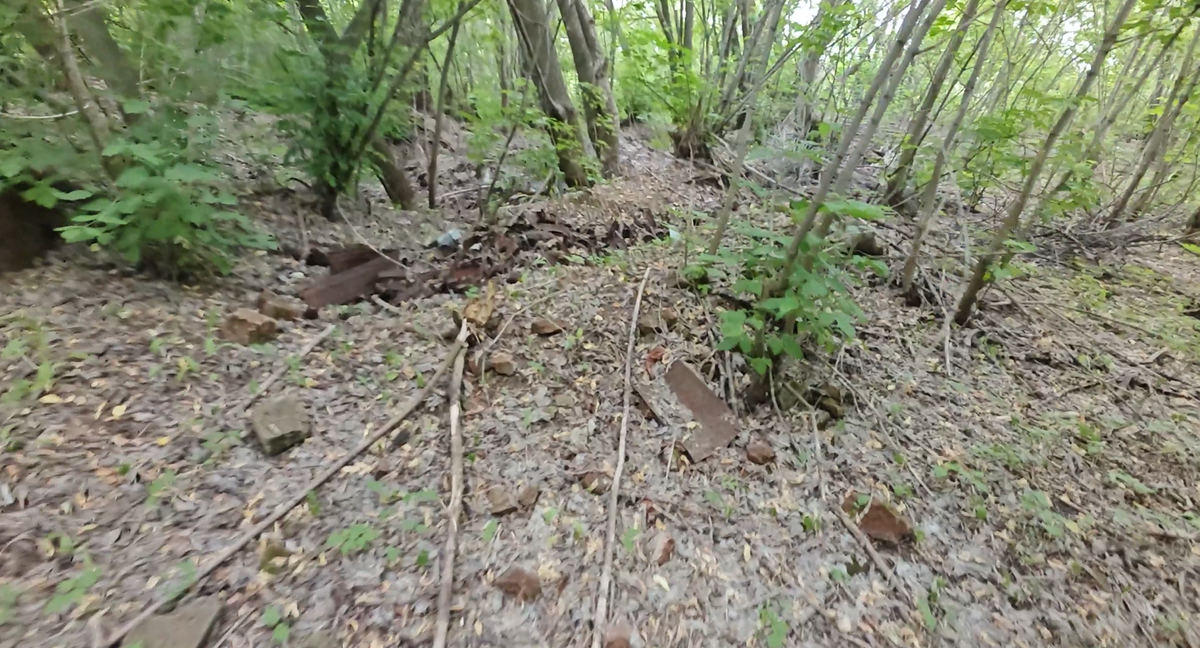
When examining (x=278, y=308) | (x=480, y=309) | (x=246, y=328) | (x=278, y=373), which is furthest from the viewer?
(x=480, y=309)

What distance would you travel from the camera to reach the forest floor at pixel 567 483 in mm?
2363

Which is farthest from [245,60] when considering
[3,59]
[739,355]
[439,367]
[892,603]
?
[892,603]

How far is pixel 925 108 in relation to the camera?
4.25 meters

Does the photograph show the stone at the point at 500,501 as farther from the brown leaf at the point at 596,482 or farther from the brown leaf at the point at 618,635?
the brown leaf at the point at 618,635

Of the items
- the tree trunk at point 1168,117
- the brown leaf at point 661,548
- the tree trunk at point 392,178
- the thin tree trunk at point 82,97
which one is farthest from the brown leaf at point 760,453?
the tree trunk at point 1168,117

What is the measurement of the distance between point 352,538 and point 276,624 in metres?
0.43

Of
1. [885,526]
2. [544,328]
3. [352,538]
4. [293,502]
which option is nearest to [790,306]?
[885,526]

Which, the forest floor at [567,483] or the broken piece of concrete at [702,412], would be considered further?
the broken piece of concrete at [702,412]

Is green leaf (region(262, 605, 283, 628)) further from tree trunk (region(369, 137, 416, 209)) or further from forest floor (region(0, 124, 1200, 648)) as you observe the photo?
tree trunk (region(369, 137, 416, 209))

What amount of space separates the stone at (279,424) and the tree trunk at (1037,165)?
4.62 meters

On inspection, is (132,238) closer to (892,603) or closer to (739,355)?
(739,355)

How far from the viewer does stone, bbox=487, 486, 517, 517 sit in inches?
111

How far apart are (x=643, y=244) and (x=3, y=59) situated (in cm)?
431

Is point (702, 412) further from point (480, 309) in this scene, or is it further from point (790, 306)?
point (480, 309)
